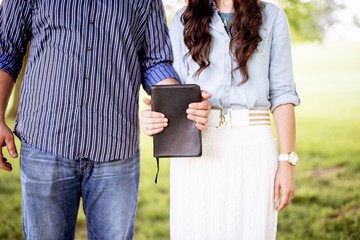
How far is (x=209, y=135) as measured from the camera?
72.5 inches

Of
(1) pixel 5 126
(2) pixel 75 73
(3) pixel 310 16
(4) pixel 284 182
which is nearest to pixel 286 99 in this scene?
(4) pixel 284 182

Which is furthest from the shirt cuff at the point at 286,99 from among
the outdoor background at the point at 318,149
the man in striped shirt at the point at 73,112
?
the outdoor background at the point at 318,149

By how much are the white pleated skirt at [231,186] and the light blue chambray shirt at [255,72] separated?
0.34 feet

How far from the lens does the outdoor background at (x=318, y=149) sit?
14.0ft

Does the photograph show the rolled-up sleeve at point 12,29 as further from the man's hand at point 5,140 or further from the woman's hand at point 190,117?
the woman's hand at point 190,117

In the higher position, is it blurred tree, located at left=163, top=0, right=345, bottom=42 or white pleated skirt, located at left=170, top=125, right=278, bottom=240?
blurred tree, located at left=163, top=0, right=345, bottom=42

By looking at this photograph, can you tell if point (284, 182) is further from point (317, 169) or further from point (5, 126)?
point (317, 169)

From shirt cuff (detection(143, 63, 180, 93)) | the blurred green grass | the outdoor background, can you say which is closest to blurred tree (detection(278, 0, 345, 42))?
the outdoor background

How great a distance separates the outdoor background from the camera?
14.0 ft

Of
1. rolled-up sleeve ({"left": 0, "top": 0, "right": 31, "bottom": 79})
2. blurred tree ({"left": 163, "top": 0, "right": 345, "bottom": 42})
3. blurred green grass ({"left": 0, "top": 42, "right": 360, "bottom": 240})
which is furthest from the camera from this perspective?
blurred tree ({"left": 163, "top": 0, "right": 345, "bottom": 42})

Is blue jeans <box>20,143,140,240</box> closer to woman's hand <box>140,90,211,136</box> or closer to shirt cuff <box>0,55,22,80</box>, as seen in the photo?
woman's hand <box>140,90,211,136</box>

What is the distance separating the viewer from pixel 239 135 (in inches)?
71.8

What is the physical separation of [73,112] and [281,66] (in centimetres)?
75

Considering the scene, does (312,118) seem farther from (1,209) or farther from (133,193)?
(133,193)
